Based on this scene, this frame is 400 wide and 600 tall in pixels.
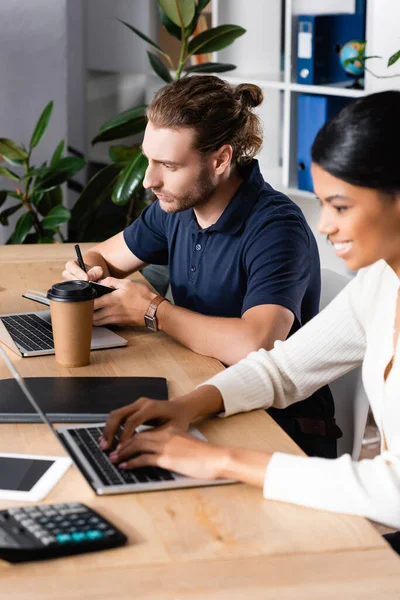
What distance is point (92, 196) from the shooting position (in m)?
3.55

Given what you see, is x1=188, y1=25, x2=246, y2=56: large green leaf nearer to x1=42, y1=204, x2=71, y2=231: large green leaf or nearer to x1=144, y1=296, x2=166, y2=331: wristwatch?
x1=42, y1=204, x2=71, y2=231: large green leaf

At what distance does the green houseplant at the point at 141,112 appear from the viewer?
317 cm

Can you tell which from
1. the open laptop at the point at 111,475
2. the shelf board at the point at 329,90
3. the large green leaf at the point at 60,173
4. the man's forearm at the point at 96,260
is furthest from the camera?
the large green leaf at the point at 60,173

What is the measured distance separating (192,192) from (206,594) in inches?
46.8

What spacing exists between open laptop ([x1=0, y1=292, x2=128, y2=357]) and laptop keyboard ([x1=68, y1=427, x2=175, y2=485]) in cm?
49

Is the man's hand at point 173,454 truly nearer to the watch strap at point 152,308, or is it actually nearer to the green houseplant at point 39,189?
the watch strap at point 152,308

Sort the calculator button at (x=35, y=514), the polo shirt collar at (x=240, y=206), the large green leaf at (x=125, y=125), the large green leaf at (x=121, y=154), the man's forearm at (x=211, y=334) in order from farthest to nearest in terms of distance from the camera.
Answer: the large green leaf at (x=121, y=154), the large green leaf at (x=125, y=125), the polo shirt collar at (x=240, y=206), the man's forearm at (x=211, y=334), the calculator button at (x=35, y=514)

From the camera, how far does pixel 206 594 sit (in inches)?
36.6

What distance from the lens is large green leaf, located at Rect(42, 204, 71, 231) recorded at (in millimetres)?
3336

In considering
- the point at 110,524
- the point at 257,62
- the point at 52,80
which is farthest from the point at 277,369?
the point at 52,80

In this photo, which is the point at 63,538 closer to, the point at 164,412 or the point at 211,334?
the point at 164,412

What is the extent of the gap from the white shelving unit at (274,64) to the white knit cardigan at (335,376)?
1808mm

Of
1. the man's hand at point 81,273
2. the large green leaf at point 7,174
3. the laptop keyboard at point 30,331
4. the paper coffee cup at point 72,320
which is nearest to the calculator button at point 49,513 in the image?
the paper coffee cup at point 72,320

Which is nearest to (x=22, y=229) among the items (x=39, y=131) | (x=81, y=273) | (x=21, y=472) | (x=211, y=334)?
(x=39, y=131)
